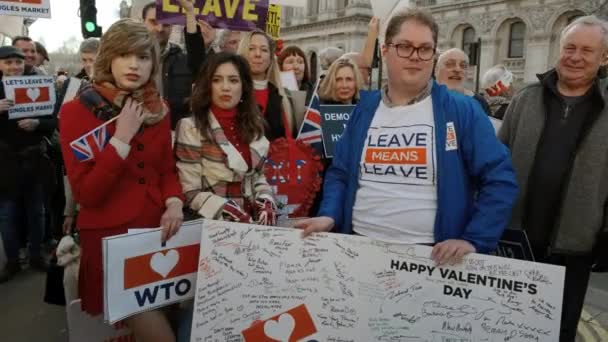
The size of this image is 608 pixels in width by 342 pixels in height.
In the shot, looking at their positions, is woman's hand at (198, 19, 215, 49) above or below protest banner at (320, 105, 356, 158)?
above

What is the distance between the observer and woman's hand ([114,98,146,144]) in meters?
2.34

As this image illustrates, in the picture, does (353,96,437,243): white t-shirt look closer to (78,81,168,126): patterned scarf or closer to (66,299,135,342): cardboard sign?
(78,81,168,126): patterned scarf

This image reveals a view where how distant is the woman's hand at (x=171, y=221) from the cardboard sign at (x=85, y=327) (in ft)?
2.20

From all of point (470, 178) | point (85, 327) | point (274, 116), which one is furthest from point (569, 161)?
point (85, 327)

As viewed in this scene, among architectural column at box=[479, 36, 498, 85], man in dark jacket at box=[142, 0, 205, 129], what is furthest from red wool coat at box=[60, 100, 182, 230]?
architectural column at box=[479, 36, 498, 85]

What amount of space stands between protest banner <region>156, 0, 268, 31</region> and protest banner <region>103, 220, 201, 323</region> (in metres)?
2.12

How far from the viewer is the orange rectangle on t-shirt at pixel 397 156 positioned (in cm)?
218

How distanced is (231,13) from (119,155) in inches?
91.6

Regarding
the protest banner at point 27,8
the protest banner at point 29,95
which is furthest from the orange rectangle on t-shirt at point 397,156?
the protest banner at point 27,8

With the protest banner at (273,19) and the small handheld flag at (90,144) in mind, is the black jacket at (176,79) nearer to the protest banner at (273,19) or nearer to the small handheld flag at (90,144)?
the small handheld flag at (90,144)

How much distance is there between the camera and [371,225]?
91.3 inches

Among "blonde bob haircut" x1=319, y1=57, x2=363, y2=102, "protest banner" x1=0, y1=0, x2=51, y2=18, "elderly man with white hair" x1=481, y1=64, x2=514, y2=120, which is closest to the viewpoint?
"blonde bob haircut" x1=319, y1=57, x2=363, y2=102

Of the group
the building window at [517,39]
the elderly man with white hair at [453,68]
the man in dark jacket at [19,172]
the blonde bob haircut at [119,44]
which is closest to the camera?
the blonde bob haircut at [119,44]

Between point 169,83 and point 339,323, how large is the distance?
2.55 m
